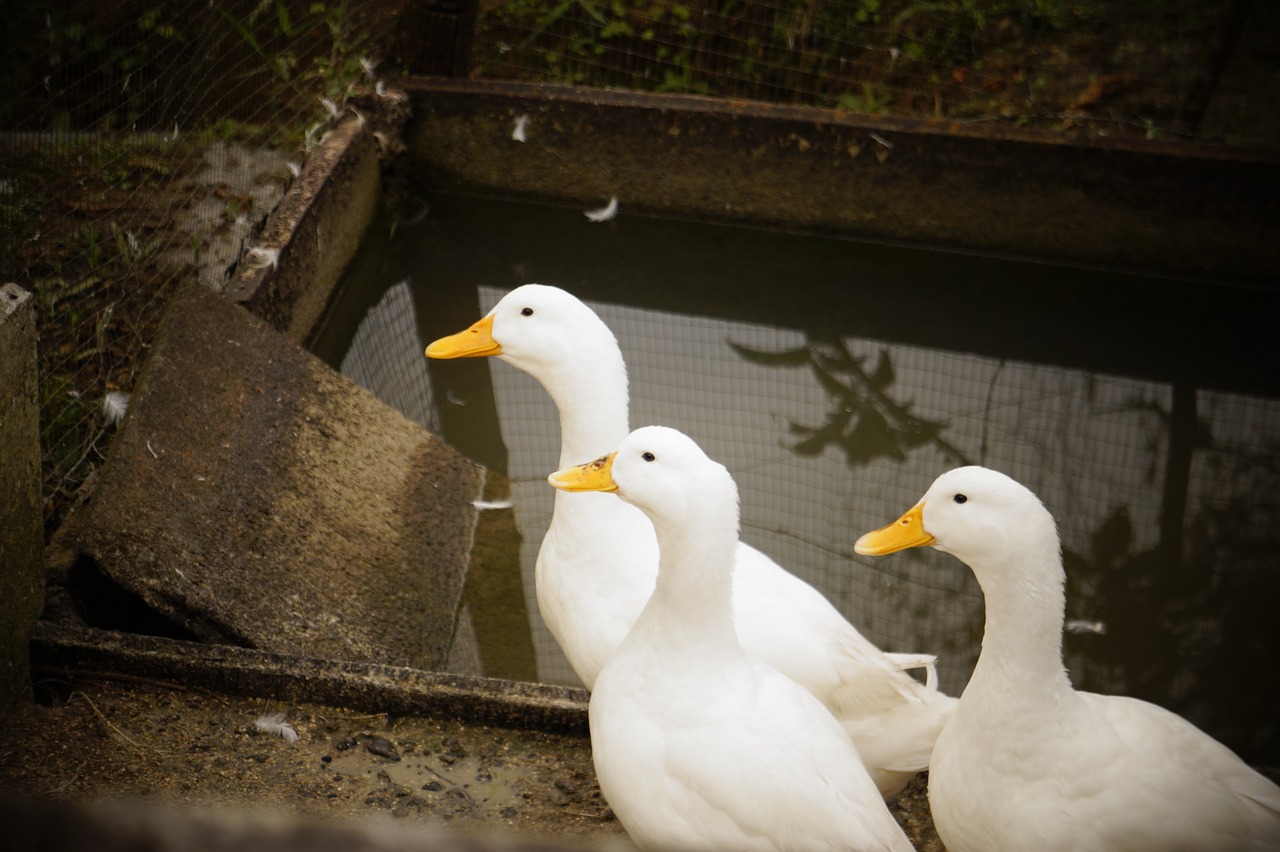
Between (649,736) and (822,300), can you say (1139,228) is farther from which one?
(649,736)

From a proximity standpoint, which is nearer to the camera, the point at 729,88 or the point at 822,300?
the point at 822,300

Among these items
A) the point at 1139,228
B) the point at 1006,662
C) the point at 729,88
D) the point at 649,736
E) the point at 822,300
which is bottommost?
the point at 649,736

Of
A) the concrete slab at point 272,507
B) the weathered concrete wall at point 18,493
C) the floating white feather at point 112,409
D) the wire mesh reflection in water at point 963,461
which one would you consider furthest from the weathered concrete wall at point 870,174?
the weathered concrete wall at point 18,493

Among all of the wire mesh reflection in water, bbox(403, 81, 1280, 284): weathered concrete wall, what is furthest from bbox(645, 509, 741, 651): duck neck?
bbox(403, 81, 1280, 284): weathered concrete wall

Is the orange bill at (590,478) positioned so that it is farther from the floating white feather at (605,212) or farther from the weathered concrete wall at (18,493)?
the floating white feather at (605,212)

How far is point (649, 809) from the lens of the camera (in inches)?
83.2

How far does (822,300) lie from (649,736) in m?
3.11

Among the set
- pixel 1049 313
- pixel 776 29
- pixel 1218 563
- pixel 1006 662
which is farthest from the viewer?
pixel 776 29

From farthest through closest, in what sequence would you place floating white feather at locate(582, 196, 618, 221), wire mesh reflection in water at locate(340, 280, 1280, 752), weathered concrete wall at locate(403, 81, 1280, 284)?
floating white feather at locate(582, 196, 618, 221)
weathered concrete wall at locate(403, 81, 1280, 284)
wire mesh reflection in water at locate(340, 280, 1280, 752)

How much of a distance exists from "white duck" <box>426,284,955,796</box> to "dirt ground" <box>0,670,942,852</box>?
0.92 ft

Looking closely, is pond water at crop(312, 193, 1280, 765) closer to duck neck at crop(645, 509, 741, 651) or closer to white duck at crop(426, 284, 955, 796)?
white duck at crop(426, 284, 955, 796)

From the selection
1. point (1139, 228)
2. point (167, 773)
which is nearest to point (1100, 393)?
point (1139, 228)

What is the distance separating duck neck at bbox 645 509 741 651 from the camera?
2135 mm

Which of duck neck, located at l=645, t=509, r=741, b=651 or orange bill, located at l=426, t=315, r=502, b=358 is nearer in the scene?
duck neck, located at l=645, t=509, r=741, b=651
